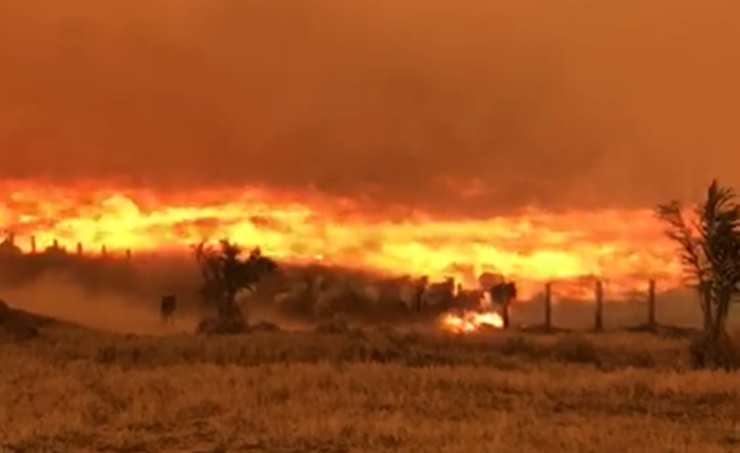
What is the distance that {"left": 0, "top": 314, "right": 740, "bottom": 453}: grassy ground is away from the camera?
19109 millimetres

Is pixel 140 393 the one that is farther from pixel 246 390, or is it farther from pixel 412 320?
pixel 412 320

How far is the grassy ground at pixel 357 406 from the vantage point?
19.1 m

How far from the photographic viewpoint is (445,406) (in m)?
23.5

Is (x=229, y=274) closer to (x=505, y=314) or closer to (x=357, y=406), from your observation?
(x=505, y=314)

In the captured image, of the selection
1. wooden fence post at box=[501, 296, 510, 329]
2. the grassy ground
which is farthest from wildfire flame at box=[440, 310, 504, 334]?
the grassy ground

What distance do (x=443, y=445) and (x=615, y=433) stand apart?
3209 millimetres

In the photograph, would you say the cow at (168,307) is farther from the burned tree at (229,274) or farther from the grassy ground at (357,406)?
the grassy ground at (357,406)

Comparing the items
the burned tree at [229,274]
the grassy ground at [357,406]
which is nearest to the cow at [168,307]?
the burned tree at [229,274]

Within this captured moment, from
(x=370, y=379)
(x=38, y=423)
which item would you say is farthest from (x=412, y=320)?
(x=38, y=423)

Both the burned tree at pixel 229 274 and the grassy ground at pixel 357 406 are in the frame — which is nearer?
the grassy ground at pixel 357 406

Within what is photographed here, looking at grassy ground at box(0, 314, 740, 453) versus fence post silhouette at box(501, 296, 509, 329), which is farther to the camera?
fence post silhouette at box(501, 296, 509, 329)

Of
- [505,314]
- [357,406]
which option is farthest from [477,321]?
[357,406]

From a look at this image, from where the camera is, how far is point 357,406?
907 inches

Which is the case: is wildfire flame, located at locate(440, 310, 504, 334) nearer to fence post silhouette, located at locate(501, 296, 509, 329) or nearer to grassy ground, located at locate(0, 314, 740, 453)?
fence post silhouette, located at locate(501, 296, 509, 329)
